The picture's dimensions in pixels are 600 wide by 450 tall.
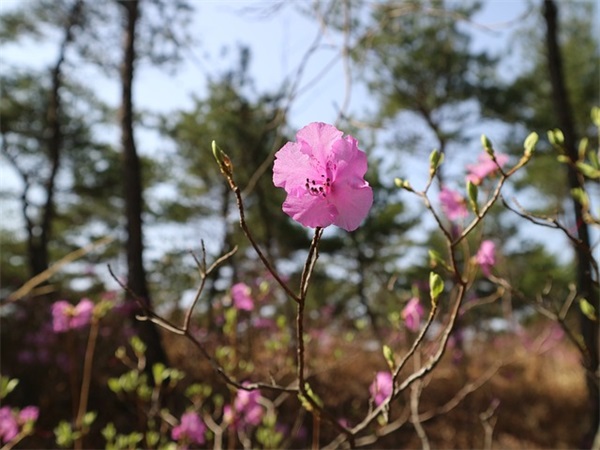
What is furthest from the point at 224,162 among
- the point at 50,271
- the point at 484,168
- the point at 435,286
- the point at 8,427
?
the point at 8,427

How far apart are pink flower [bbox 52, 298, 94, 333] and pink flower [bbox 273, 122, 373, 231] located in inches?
61.2

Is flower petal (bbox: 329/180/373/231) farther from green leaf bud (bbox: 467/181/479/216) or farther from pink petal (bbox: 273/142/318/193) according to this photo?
green leaf bud (bbox: 467/181/479/216)

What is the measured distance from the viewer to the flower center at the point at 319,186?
0.73 m

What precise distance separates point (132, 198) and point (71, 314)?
350 cm

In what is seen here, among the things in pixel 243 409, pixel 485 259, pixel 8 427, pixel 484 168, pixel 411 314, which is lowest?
pixel 243 409

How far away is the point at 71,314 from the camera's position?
2.04m

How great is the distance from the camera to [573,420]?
6.90 m

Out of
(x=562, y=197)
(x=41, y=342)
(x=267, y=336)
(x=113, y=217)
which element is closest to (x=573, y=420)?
(x=267, y=336)

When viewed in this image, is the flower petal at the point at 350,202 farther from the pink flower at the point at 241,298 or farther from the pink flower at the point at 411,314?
the pink flower at the point at 241,298

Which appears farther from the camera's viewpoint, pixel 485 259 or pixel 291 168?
pixel 485 259

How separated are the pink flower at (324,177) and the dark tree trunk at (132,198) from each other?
14.9ft

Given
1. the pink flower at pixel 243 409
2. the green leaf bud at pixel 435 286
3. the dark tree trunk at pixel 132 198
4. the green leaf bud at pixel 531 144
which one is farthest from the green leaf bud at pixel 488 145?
the dark tree trunk at pixel 132 198

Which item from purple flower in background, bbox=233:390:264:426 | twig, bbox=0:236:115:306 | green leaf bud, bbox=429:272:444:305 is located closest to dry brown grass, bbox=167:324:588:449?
purple flower in background, bbox=233:390:264:426

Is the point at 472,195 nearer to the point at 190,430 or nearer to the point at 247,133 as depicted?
the point at 190,430
